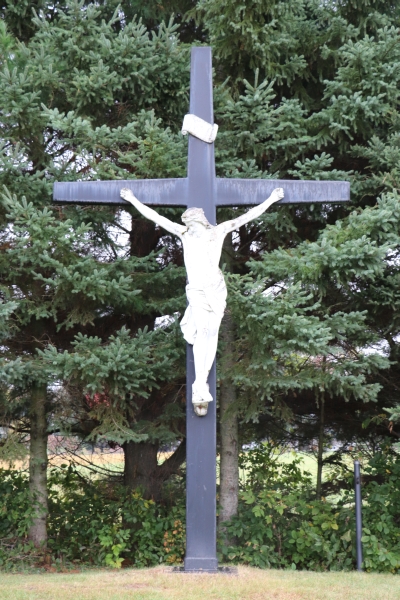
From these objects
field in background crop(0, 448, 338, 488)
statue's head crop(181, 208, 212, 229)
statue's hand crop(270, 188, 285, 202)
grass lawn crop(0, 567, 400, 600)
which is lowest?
grass lawn crop(0, 567, 400, 600)

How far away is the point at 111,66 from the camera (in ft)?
29.0

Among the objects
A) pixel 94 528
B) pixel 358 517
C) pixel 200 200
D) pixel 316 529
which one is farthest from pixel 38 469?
pixel 200 200

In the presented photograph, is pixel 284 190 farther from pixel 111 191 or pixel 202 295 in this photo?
pixel 111 191

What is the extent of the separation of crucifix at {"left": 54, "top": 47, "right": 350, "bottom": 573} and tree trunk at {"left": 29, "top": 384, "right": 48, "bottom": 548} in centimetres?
283

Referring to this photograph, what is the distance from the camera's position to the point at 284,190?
23.5 feet

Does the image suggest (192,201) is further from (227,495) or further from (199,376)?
(227,495)

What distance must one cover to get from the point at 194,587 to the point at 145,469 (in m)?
4.31

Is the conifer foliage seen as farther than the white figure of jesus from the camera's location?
Yes

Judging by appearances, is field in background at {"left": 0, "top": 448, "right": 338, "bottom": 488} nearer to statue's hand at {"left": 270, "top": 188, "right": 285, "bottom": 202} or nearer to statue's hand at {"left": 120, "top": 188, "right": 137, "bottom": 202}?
statue's hand at {"left": 270, "top": 188, "right": 285, "bottom": 202}

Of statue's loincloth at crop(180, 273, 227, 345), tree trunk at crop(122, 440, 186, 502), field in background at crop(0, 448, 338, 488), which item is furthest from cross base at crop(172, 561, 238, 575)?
field in background at crop(0, 448, 338, 488)

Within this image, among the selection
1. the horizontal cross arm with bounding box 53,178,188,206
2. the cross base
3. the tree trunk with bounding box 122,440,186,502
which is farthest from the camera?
the tree trunk with bounding box 122,440,186,502

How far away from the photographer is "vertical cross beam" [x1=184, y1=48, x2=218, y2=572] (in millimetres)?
6566

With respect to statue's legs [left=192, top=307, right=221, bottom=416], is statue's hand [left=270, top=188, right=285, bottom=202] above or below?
above

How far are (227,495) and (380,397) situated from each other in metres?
2.31
